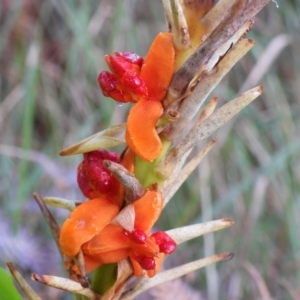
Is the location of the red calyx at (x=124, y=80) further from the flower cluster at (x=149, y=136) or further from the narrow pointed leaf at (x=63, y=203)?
the narrow pointed leaf at (x=63, y=203)

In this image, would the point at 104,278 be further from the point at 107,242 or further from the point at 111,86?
the point at 111,86

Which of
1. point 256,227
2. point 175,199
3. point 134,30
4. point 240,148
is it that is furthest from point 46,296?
point 134,30

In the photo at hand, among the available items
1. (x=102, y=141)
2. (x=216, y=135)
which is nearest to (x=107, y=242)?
(x=102, y=141)

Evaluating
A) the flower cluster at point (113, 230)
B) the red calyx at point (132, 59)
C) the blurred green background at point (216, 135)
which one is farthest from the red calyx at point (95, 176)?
the blurred green background at point (216, 135)

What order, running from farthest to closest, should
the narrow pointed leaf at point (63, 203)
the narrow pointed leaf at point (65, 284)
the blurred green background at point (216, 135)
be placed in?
1. the blurred green background at point (216, 135)
2. the narrow pointed leaf at point (63, 203)
3. the narrow pointed leaf at point (65, 284)

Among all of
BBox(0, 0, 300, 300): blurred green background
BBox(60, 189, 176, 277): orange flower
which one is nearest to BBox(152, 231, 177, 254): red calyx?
BBox(60, 189, 176, 277): orange flower

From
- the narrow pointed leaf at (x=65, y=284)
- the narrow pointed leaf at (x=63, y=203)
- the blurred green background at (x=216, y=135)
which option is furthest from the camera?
the blurred green background at (x=216, y=135)

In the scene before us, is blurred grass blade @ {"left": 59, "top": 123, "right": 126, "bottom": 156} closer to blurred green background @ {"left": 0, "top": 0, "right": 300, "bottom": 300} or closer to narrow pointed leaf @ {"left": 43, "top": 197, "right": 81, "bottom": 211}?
narrow pointed leaf @ {"left": 43, "top": 197, "right": 81, "bottom": 211}
